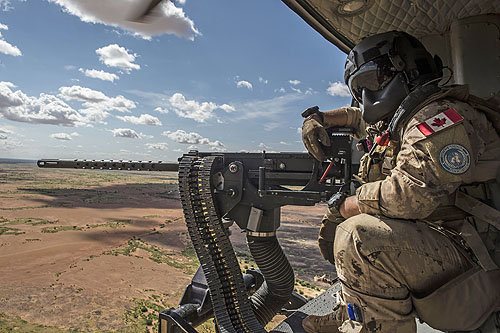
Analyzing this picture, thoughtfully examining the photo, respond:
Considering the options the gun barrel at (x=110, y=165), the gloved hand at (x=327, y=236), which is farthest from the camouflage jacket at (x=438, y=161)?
the gun barrel at (x=110, y=165)

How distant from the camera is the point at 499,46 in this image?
9.53ft

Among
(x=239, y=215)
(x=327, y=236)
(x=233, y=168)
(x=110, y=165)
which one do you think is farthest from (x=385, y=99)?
(x=110, y=165)

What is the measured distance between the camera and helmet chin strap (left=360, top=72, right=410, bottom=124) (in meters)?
2.37

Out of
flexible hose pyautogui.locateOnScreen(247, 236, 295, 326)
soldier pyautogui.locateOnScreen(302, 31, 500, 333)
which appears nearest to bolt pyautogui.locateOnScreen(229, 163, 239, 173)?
flexible hose pyautogui.locateOnScreen(247, 236, 295, 326)

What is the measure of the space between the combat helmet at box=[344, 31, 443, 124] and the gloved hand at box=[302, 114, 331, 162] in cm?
68

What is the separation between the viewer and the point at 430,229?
2.06 meters

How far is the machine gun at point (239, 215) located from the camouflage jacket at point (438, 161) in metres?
1.34

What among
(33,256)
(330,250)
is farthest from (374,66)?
(33,256)

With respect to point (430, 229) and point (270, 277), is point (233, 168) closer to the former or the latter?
point (270, 277)

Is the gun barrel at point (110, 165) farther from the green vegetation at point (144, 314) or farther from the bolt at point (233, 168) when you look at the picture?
the green vegetation at point (144, 314)

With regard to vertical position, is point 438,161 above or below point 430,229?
above

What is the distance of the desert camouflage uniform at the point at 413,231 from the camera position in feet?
6.09

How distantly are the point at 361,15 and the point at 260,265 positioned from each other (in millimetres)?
3057

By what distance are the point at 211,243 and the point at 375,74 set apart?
2.49 meters
